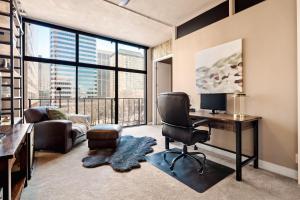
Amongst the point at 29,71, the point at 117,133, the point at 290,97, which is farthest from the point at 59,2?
the point at 290,97

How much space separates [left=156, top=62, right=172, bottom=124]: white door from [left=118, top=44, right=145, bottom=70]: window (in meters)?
0.59

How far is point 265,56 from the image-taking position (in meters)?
2.24

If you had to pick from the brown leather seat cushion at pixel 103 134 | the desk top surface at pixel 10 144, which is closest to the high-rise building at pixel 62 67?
the brown leather seat cushion at pixel 103 134

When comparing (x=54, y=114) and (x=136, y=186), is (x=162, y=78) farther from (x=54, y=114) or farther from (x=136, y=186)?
(x=136, y=186)

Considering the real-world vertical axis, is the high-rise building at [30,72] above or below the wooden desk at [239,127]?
Result: above

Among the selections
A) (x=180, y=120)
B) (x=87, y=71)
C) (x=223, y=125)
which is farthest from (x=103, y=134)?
(x=87, y=71)

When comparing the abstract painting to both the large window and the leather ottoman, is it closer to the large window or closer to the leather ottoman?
the leather ottoman

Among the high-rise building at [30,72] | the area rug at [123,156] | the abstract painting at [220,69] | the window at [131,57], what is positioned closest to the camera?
the area rug at [123,156]

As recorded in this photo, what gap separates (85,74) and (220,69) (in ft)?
11.3

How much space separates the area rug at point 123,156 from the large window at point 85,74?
1.53 m

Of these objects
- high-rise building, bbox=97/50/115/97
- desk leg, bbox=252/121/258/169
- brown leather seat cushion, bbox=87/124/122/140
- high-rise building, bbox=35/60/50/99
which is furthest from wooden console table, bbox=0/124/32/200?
high-rise building, bbox=97/50/115/97

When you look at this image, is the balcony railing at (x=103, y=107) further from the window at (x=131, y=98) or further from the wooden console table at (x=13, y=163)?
the wooden console table at (x=13, y=163)

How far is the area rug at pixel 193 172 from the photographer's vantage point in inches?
72.9

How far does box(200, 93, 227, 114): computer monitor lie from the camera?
2.65 m
